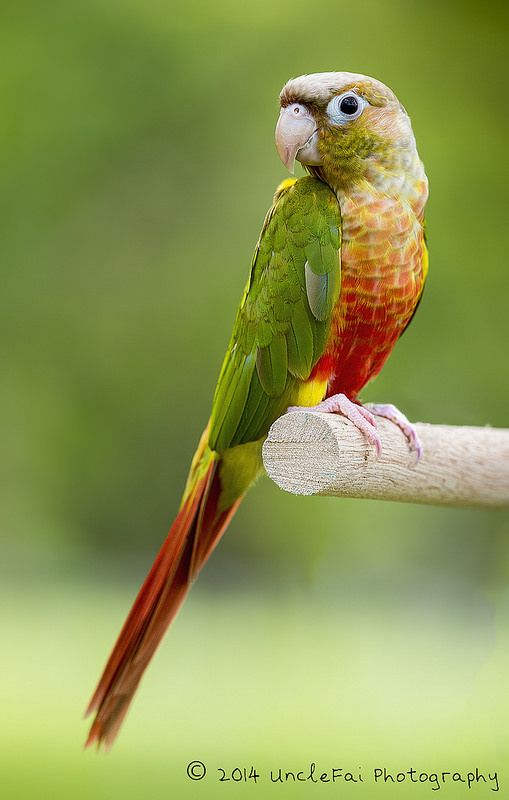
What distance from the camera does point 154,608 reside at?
3.65 feet

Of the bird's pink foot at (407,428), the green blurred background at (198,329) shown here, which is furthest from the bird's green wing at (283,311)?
the green blurred background at (198,329)

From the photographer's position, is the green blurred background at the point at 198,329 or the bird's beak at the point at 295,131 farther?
the green blurred background at the point at 198,329

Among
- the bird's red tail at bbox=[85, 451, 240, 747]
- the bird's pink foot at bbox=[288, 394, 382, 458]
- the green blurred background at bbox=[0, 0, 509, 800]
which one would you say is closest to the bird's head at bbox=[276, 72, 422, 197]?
the bird's pink foot at bbox=[288, 394, 382, 458]

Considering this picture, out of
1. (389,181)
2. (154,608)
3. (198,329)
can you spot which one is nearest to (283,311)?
(389,181)

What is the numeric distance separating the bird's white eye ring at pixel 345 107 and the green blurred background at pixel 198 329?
183cm

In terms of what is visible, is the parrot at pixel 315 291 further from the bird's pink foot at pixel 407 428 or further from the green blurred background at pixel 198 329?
the green blurred background at pixel 198 329

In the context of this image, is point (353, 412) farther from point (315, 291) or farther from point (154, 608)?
point (154, 608)

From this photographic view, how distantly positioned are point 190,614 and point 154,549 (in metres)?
0.41

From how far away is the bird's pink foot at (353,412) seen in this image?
98cm

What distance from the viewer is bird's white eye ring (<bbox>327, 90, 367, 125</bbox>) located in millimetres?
996

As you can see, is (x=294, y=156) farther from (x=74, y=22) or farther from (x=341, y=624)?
(x=74, y=22)

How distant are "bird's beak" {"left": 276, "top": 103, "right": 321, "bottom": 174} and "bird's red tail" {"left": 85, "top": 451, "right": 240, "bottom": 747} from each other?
0.38m

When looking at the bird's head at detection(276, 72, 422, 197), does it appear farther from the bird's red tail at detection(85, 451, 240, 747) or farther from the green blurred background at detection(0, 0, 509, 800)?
the green blurred background at detection(0, 0, 509, 800)

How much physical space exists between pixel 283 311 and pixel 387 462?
21 centimetres
